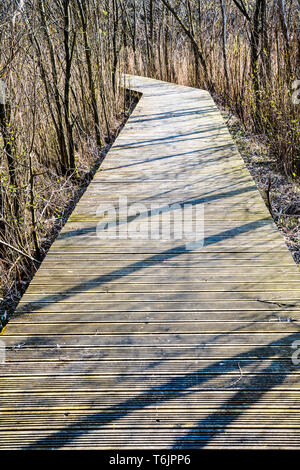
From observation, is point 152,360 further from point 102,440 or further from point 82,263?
point 82,263

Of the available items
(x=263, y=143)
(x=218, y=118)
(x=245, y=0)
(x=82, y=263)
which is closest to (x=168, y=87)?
(x=245, y=0)

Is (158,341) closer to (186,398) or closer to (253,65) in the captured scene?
(186,398)

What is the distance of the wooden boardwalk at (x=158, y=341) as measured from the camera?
1.16 m

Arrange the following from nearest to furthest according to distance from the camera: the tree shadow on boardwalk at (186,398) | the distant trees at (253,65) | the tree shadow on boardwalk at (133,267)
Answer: the tree shadow on boardwalk at (186,398)
the tree shadow on boardwalk at (133,267)
the distant trees at (253,65)

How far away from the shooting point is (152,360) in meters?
1.39

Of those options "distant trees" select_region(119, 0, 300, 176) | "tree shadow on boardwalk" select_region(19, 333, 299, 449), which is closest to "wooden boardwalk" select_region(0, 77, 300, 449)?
"tree shadow on boardwalk" select_region(19, 333, 299, 449)

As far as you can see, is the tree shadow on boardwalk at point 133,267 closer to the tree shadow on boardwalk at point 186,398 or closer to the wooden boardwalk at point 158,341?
the wooden boardwalk at point 158,341

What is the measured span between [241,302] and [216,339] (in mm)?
254

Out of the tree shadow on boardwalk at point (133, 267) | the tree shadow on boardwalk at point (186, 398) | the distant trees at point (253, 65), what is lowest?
the tree shadow on boardwalk at point (186, 398)

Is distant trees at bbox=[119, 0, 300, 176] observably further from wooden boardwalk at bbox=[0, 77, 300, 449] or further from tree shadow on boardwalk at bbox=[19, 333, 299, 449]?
tree shadow on boardwalk at bbox=[19, 333, 299, 449]

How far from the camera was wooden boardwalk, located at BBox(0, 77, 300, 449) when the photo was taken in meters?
1.16

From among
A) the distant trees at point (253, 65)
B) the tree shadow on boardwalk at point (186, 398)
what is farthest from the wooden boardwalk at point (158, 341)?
the distant trees at point (253, 65)

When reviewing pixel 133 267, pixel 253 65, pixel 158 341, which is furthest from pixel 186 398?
pixel 253 65

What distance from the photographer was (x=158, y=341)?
148 cm
